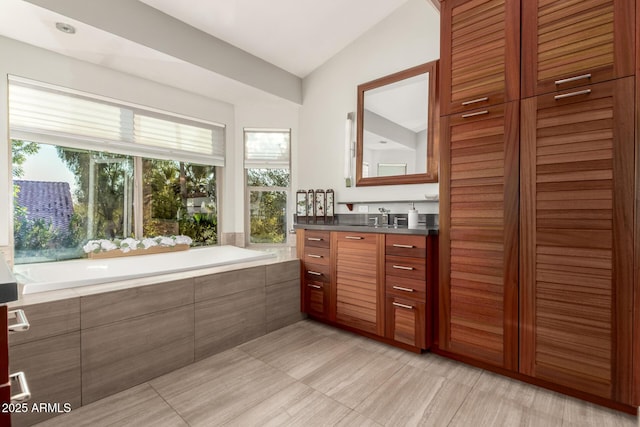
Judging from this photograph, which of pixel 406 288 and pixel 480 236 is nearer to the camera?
pixel 480 236

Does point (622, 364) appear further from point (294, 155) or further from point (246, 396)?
point (294, 155)

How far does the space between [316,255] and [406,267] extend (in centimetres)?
88

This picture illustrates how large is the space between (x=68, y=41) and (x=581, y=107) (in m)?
3.36

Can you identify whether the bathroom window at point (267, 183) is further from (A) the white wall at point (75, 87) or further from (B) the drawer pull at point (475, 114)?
Answer: (B) the drawer pull at point (475, 114)

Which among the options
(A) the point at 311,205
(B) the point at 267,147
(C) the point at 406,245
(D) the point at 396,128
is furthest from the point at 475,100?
(B) the point at 267,147

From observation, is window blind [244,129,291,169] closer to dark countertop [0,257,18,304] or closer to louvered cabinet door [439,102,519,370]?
louvered cabinet door [439,102,519,370]

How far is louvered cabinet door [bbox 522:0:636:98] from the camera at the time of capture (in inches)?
62.9

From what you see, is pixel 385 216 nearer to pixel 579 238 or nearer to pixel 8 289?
pixel 579 238

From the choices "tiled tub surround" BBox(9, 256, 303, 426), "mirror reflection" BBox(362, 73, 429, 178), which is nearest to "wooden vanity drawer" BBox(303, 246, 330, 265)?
"tiled tub surround" BBox(9, 256, 303, 426)

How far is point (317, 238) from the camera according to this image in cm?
290

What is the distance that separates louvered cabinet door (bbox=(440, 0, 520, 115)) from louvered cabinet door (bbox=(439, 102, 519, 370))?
0.35 feet

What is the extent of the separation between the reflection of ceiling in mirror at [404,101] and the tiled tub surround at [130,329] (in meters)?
1.75

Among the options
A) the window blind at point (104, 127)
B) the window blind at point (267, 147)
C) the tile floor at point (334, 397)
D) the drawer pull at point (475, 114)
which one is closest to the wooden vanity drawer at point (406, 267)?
the tile floor at point (334, 397)

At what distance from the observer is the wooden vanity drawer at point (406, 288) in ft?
7.43
